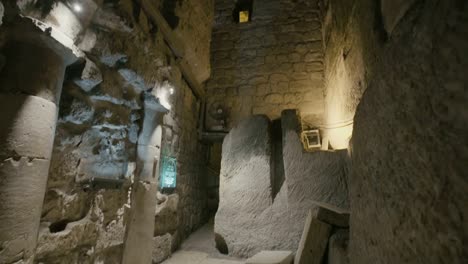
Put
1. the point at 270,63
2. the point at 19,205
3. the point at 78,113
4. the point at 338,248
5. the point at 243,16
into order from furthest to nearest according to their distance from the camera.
Answer: 1. the point at 243,16
2. the point at 270,63
3. the point at 78,113
4. the point at 338,248
5. the point at 19,205

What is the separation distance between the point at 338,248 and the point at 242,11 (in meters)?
5.23

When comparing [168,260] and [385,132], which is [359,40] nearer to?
[385,132]

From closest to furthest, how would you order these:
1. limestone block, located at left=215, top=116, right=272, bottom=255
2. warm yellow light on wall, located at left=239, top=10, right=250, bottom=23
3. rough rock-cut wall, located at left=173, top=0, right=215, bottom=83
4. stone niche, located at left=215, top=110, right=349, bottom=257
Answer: stone niche, located at left=215, top=110, right=349, bottom=257
limestone block, located at left=215, top=116, right=272, bottom=255
rough rock-cut wall, located at left=173, top=0, right=215, bottom=83
warm yellow light on wall, located at left=239, top=10, right=250, bottom=23

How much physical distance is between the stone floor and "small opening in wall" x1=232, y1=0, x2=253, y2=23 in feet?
14.7

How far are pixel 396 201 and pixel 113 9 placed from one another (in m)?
2.20

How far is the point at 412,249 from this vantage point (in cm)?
70

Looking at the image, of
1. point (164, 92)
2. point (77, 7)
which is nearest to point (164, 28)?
point (164, 92)

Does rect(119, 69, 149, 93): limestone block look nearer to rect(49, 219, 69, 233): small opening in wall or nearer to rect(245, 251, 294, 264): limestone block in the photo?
rect(49, 219, 69, 233): small opening in wall

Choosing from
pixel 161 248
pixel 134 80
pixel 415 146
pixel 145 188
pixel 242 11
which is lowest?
pixel 161 248

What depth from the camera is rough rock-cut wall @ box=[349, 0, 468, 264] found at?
20.5 inches

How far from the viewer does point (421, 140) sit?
2.13ft

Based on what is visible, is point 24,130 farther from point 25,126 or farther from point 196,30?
point 196,30

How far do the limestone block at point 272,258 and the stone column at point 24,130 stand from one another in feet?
4.98

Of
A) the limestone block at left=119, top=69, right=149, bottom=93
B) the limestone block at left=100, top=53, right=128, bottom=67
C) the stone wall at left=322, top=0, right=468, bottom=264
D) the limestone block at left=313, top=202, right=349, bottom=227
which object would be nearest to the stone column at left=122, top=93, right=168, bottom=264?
the limestone block at left=119, top=69, right=149, bottom=93
